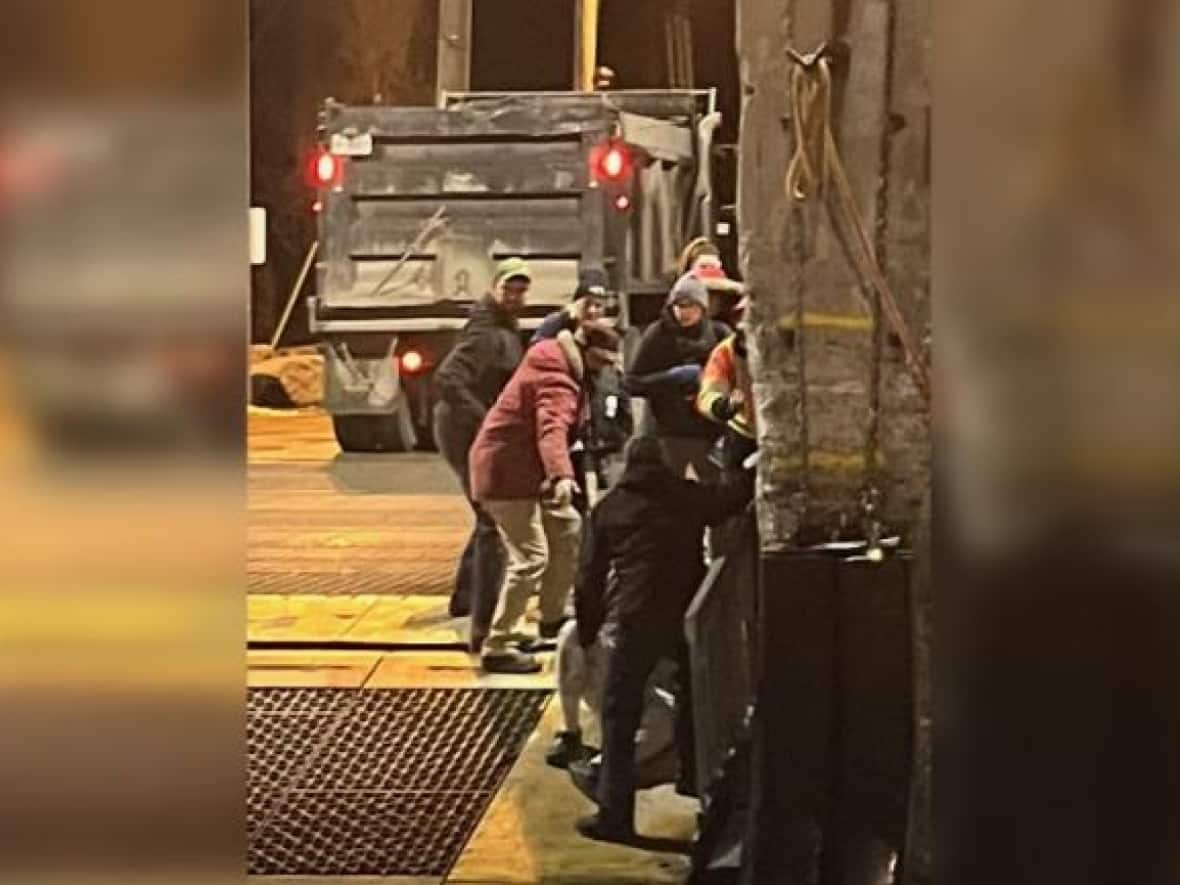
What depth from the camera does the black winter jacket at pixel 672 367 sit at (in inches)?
88.1

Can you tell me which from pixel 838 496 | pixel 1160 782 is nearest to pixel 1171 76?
pixel 838 496

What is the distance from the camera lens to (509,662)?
2359mm

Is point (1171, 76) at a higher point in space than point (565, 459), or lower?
higher

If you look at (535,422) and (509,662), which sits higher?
(535,422)

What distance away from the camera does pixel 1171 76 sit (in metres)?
2.13

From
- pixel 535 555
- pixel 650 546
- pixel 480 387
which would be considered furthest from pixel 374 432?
pixel 650 546

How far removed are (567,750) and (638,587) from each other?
0.22m

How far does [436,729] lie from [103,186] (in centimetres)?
75

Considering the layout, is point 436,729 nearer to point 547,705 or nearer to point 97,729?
point 547,705

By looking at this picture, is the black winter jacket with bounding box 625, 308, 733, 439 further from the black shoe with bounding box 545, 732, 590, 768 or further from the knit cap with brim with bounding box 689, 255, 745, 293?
the black shoe with bounding box 545, 732, 590, 768

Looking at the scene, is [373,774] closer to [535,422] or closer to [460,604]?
[460,604]

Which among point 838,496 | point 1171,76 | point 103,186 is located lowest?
point 838,496

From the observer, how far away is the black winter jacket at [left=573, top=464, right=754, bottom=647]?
227cm

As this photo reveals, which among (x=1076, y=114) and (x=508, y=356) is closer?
(x=1076, y=114)
